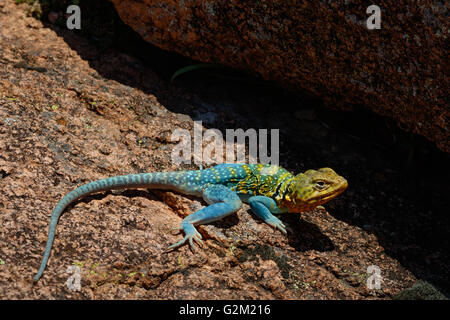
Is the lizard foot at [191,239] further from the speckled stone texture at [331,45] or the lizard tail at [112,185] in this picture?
the speckled stone texture at [331,45]

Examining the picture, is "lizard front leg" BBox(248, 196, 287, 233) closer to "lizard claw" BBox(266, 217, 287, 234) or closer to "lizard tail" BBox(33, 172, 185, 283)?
"lizard claw" BBox(266, 217, 287, 234)

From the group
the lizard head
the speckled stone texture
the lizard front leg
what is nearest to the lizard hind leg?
the lizard front leg

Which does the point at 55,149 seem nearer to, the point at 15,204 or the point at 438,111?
the point at 15,204

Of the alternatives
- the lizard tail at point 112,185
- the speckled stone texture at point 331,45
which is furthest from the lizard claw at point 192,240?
the speckled stone texture at point 331,45

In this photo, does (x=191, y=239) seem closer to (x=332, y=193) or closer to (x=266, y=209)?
(x=266, y=209)

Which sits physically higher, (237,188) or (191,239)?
(237,188)

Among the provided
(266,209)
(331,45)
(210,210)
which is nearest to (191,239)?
(210,210)
